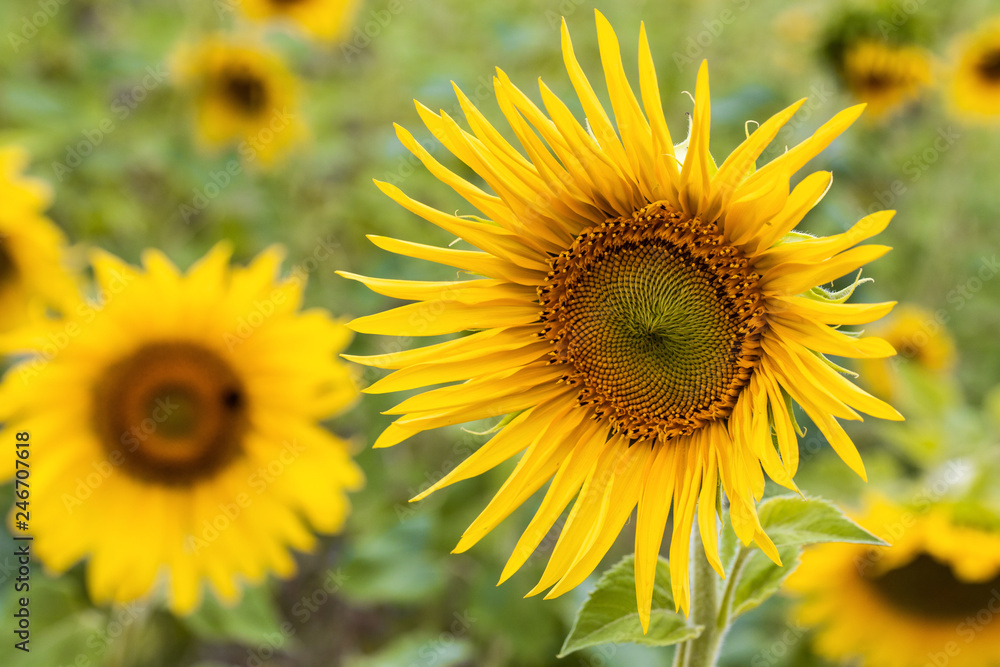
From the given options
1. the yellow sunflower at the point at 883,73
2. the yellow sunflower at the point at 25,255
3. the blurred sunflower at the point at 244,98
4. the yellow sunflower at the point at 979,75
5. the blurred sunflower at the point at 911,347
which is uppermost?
the blurred sunflower at the point at 244,98

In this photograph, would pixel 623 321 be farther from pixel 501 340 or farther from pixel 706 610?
pixel 706 610

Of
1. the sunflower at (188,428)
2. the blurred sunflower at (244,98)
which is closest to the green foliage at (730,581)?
the sunflower at (188,428)

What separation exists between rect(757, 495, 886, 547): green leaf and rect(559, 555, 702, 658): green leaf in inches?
6.0

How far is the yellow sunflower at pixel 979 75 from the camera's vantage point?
391cm

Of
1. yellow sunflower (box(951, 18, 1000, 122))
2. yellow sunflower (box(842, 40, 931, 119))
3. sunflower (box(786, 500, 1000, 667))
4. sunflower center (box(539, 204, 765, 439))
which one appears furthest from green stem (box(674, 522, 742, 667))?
yellow sunflower (box(951, 18, 1000, 122))

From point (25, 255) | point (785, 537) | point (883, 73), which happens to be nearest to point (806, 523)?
point (785, 537)

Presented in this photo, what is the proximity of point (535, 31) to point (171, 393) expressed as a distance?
177cm

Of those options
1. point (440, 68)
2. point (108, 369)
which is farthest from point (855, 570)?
point (440, 68)

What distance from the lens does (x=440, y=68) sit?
3.07 metres

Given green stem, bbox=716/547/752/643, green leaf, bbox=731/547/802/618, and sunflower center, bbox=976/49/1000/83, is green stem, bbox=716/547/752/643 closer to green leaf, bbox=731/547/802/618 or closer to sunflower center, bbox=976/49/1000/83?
green leaf, bbox=731/547/802/618

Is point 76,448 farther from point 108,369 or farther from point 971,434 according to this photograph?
point 971,434

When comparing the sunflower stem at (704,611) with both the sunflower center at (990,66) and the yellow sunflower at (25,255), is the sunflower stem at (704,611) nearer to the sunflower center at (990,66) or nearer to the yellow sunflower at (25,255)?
the yellow sunflower at (25,255)

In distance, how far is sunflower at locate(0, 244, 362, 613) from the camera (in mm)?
1888

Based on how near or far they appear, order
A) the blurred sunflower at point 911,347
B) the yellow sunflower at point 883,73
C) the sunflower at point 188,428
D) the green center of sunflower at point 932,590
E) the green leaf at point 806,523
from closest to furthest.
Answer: the green leaf at point 806,523
the sunflower at point 188,428
the green center of sunflower at point 932,590
the blurred sunflower at point 911,347
the yellow sunflower at point 883,73
